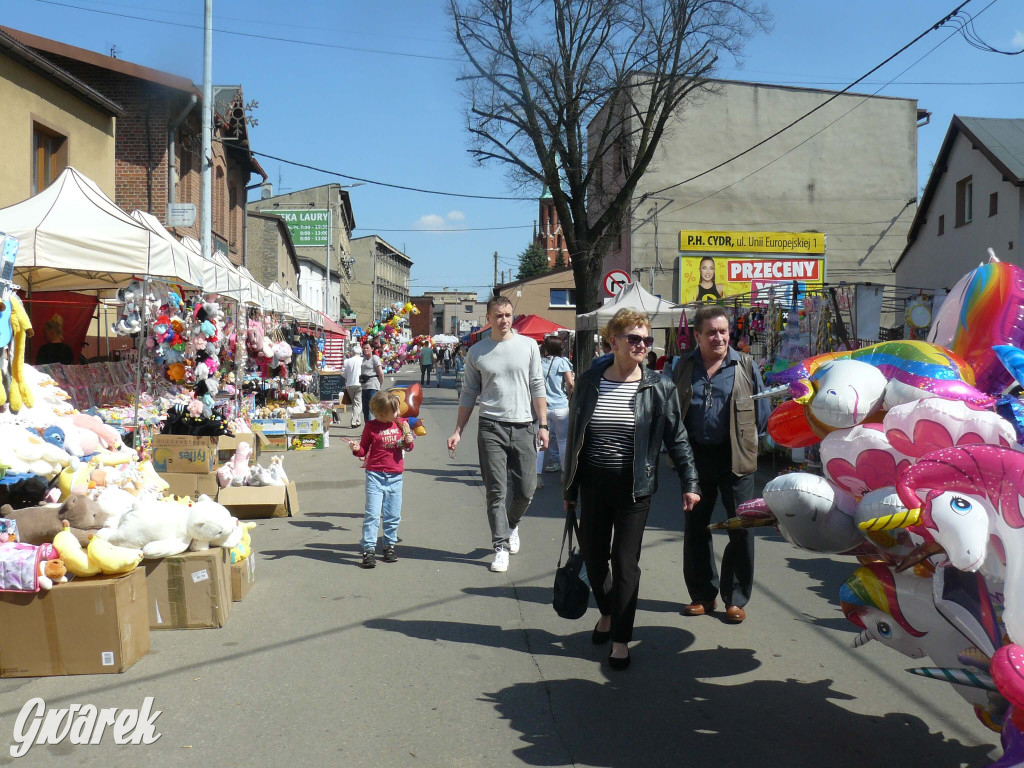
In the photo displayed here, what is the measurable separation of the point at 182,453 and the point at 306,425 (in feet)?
19.7

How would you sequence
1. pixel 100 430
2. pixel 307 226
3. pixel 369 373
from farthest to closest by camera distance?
1. pixel 307 226
2. pixel 369 373
3. pixel 100 430

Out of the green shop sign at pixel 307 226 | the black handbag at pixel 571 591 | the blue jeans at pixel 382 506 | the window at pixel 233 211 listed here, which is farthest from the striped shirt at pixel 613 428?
the green shop sign at pixel 307 226

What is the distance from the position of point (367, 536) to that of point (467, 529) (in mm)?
1610

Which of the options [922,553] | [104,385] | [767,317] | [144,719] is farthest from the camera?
[767,317]

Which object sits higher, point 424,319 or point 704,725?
point 424,319

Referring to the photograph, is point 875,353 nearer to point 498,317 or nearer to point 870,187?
point 498,317

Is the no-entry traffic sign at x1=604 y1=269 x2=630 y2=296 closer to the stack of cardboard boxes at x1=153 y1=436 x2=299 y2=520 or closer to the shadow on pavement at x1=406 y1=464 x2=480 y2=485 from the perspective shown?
the shadow on pavement at x1=406 y1=464 x2=480 y2=485

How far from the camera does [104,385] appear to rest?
10961 millimetres

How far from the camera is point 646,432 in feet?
14.7

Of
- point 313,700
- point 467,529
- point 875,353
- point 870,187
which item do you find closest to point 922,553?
point 875,353

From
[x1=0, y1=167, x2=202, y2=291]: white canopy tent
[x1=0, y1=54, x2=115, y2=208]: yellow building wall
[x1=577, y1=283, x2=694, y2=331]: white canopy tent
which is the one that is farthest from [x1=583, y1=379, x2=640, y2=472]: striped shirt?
[x1=0, y1=54, x2=115, y2=208]: yellow building wall

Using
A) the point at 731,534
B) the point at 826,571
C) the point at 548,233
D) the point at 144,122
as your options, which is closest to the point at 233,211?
the point at 144,122

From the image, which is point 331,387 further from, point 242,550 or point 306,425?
point 242,550

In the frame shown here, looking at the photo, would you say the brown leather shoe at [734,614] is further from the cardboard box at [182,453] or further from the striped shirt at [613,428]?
the cardboard box at [182,453]
